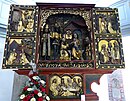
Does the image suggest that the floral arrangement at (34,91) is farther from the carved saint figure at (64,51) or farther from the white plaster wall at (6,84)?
the white plaster wall at (6,84)

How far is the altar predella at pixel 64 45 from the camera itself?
9.55 feet

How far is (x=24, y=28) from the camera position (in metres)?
3.08

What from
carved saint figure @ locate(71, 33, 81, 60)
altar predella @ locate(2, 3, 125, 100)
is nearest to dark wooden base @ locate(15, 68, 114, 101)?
altar predella @ locate(2, 3, 125, 100)

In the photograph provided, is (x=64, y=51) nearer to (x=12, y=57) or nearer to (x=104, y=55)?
(x=104, y=55)

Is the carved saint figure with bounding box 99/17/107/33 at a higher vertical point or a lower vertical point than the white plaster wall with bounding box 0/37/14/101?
higher

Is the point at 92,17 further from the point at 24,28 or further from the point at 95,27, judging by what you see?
the point at 24,28

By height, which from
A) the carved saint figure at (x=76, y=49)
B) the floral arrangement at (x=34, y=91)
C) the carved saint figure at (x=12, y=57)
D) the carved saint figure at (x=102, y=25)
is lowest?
the floral arrangement at (x=34, y=91)

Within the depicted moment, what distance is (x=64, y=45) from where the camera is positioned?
10.5ft

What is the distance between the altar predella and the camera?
9.55ft

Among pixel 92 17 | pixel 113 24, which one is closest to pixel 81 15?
pixel 92 17

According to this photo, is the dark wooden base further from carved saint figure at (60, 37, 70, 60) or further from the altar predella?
carved saint figure at (60, 37, 70, 60)

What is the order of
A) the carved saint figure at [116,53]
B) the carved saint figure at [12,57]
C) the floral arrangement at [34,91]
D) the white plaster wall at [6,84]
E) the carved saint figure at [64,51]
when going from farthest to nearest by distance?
the white plaster wall at [6,84] < the carved saint figure at [64,51] < the carved saint figure at [116,53] < the carved saint figure at [12,57] < the floral arrangement at [34,91]

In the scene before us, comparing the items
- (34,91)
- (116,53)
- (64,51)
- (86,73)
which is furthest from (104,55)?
(34,91)

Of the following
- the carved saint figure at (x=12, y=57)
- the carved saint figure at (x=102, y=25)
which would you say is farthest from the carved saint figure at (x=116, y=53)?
the carved saint figure at (x=12, y=57)
